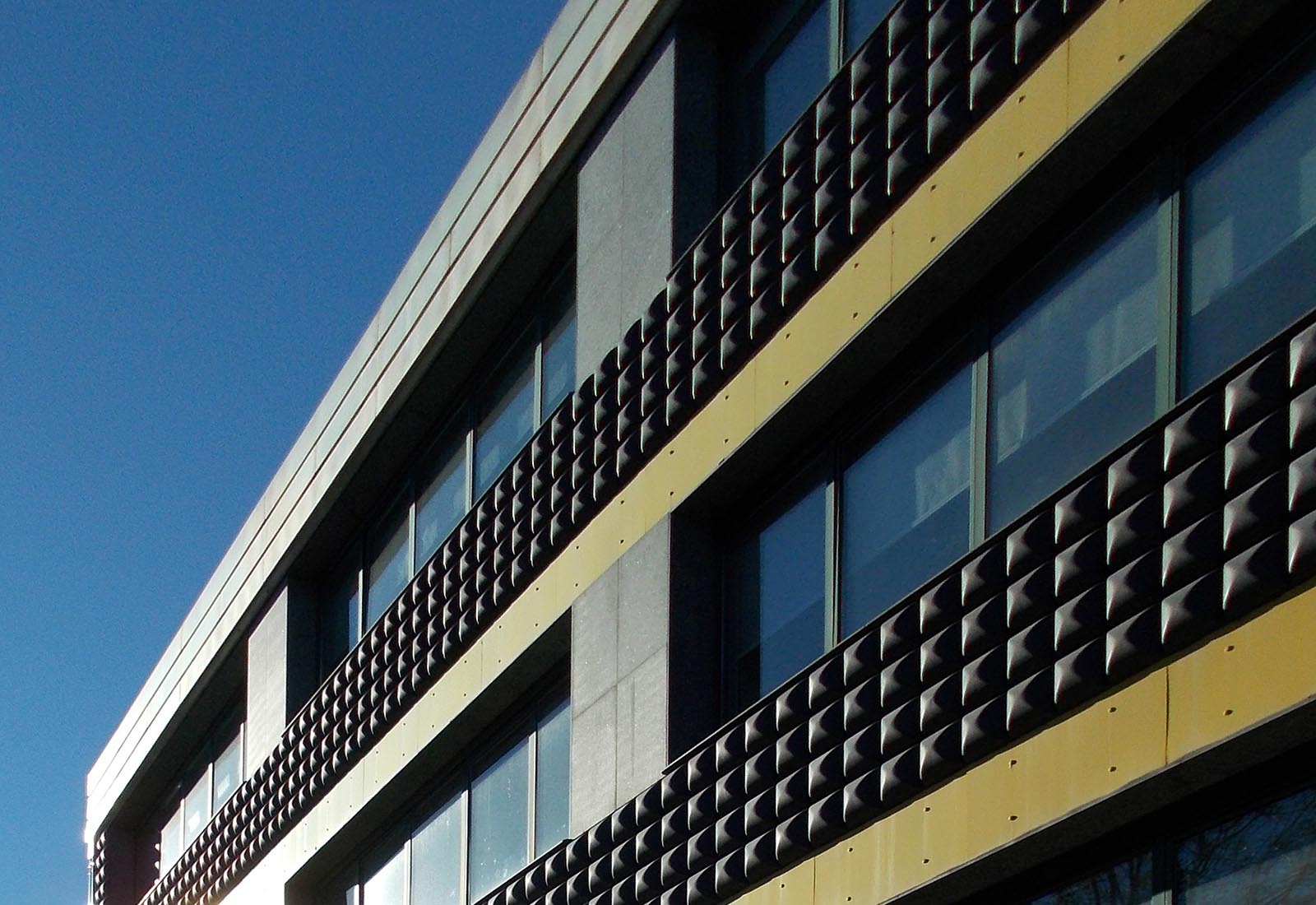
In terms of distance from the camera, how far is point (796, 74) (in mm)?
15047

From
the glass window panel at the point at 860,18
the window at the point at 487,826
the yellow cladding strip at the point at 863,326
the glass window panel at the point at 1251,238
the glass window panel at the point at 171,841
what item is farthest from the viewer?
the glass window panel at the point at 171,841

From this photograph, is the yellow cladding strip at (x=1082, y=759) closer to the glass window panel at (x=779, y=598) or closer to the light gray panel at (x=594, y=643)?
the glass window panel at (x=779, y=598)

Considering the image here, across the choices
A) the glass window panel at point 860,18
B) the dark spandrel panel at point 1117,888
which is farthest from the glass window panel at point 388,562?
the dark spandrel panel at point 1117,888

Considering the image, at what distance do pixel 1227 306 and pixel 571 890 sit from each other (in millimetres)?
7158

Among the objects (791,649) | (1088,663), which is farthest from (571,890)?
(1088,663)

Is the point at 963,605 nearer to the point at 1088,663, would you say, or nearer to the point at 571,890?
the point at 1088,663

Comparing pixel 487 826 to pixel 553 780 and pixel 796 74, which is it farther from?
pixel 796 74

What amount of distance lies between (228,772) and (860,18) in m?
15.8

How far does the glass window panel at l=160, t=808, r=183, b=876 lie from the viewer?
94.1 ft

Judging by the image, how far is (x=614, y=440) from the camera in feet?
52.1

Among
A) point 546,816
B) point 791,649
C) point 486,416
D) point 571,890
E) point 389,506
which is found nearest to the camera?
point 791,649

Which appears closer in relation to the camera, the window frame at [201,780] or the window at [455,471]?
the window at [455,471]

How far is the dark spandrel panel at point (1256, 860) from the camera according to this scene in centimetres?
906

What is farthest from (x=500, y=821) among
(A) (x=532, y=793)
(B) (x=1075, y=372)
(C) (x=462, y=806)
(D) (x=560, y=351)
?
(B) (x=1075, y=372)
